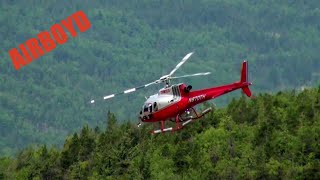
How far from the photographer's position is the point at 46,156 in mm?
190875

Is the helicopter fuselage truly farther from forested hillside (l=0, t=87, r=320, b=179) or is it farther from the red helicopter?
forested hillside (l=0, t=87, r=320, b=179)

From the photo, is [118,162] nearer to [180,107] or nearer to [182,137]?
[182,137]

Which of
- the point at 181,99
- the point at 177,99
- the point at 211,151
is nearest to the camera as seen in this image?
the point at 181,99

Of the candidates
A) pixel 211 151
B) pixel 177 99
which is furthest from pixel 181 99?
pixel 211 151

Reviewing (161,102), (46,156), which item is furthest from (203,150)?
(161,102)

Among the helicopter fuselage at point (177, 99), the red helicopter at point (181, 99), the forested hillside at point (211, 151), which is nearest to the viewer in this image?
the red helicopter at point (181, 99)

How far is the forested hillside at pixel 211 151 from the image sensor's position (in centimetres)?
15888

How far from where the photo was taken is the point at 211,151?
177 metres

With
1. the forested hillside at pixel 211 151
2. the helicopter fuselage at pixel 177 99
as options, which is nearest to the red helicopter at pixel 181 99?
the helicopter fuselage at pixel 177 99

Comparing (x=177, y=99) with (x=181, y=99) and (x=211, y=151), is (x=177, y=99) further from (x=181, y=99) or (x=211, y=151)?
(x=211, y=151)

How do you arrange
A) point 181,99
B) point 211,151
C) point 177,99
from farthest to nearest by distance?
point 211,151
point 177,99
point 181,99

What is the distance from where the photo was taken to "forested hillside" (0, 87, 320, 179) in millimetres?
158875

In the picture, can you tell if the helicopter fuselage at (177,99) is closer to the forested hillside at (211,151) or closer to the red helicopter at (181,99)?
the red helicopter at (181,99)

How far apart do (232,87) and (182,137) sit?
262 feet
